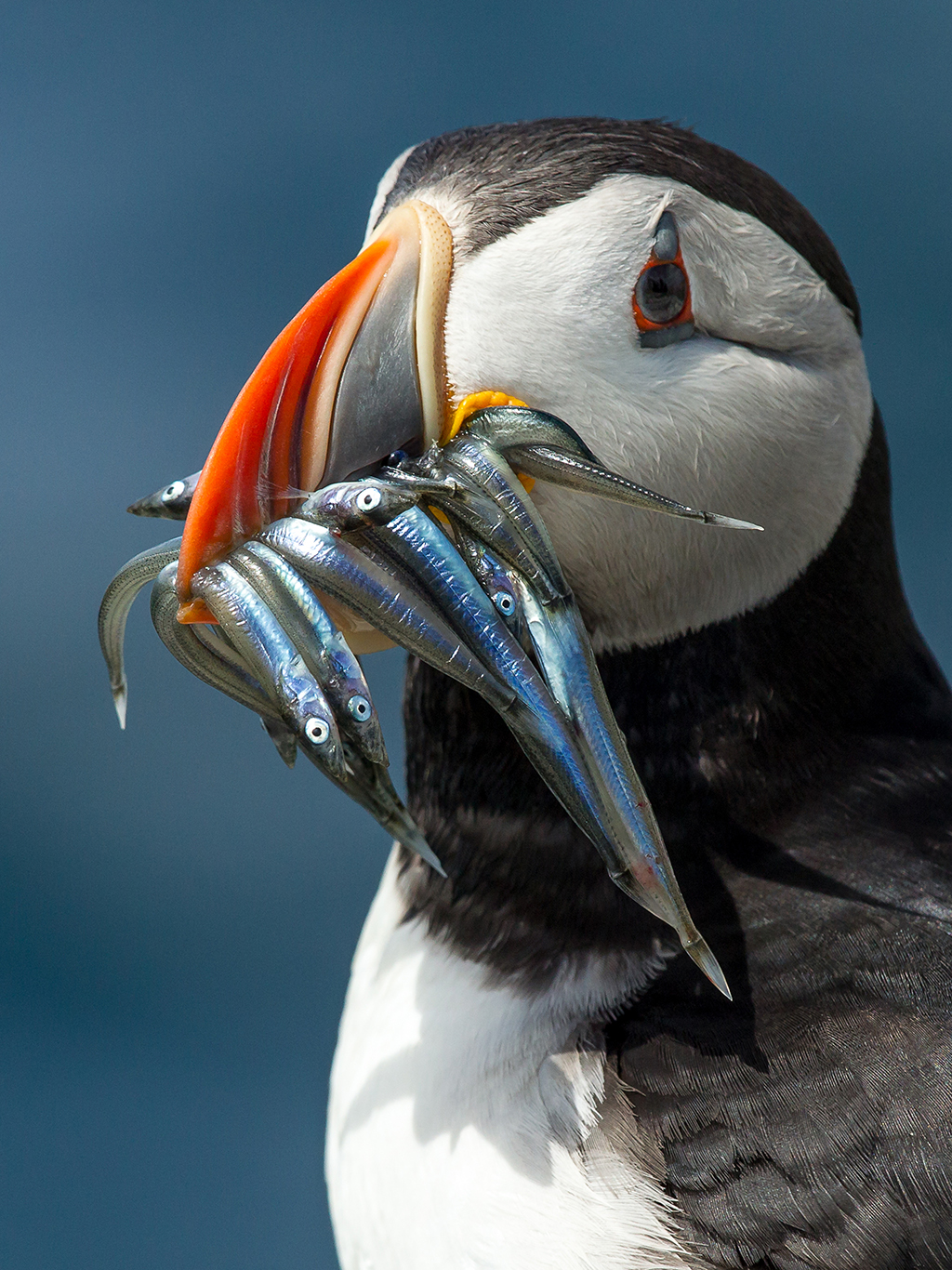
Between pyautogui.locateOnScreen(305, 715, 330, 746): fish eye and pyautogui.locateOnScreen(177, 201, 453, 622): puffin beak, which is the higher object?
pyautogui.locateOnScreen(177, 201, 453, 622): puffin beak

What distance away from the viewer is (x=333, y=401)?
4.05 ft

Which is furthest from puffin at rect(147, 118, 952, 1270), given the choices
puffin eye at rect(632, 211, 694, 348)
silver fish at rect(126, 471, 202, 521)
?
silver fish at rect(126, 471, 202, 521)

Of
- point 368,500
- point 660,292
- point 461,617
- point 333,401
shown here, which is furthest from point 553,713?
point 660,292

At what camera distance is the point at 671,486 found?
53.7 inches

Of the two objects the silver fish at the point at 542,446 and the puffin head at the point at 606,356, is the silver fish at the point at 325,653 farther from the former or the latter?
the silver fish at the point at 542,446

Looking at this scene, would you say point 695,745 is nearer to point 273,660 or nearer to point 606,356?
point 606,356

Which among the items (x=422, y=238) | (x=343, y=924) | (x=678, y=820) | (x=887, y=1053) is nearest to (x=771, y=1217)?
(x=887, y=1053)

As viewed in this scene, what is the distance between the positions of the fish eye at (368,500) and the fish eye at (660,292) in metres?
0.35

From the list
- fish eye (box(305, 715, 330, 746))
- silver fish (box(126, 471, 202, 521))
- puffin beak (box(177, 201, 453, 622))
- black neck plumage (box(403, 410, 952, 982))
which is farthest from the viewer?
black neck plumage (box(403, 410, 952, 982))

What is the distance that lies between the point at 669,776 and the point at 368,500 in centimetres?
51

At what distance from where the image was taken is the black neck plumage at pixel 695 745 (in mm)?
1476

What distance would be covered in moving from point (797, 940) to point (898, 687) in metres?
0.36

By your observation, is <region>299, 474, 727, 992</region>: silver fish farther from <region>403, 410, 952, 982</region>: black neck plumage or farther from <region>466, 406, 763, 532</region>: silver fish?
<region>403, 410, 952, 982</region>: black neck plumage

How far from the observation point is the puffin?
50.0 inches
